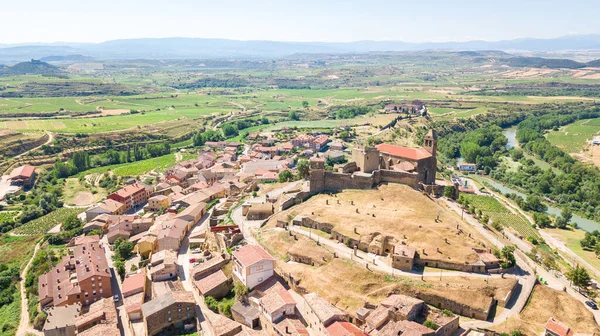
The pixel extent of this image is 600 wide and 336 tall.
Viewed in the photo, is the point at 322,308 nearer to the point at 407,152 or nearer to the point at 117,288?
the point at 117,288

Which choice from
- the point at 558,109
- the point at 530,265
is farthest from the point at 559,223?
the point at 558,109

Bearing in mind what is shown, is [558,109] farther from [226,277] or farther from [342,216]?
[226,277]

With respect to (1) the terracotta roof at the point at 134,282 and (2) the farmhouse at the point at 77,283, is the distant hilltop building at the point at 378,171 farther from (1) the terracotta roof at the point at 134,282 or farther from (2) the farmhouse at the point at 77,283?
(2) the farmhouse at the point at 77,283

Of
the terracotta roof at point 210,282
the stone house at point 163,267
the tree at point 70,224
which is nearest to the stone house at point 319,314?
the terracotta roof at point 210,282

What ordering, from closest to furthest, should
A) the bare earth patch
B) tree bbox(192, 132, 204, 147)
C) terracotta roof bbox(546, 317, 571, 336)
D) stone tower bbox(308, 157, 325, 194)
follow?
terracotta roof bbox(546, 317, 571, 336) < stone tower bbox(308, 157, 325, 194) < the bare earth patch < tree bbox(192, 132, 204, 147)

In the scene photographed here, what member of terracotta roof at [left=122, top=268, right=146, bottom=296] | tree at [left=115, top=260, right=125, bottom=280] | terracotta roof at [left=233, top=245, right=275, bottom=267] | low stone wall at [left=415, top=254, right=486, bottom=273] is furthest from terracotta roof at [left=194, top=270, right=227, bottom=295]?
low stone wall at [left=415, top=254, right=486, bottom=273]

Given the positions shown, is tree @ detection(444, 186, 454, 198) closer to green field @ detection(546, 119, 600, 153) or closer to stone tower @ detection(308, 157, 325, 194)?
stone tower @ detection(308, 157, 325, 194)

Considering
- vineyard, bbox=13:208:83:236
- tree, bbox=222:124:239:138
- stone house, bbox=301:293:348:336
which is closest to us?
stone house, bbox=301:293:348:336

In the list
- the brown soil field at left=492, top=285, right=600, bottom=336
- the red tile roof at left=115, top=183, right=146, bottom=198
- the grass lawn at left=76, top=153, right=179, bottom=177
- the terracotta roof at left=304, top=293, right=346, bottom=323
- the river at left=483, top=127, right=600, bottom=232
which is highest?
the terracotta roof at left=304, top=293, right=346, bottom=323
